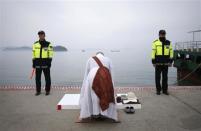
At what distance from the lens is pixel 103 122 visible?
541 centimetres

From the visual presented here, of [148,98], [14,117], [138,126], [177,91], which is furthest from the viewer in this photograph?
[177,91]

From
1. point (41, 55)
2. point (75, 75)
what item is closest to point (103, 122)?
point (41, 55)

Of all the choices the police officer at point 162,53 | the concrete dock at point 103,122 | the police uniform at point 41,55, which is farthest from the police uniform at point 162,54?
the police uniform at point 41,55

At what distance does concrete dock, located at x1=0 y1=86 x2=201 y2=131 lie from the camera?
509 centimetres

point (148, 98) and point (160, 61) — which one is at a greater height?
point (160, 61)

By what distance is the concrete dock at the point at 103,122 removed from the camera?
5090 mm

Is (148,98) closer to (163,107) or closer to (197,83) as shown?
(163,107)

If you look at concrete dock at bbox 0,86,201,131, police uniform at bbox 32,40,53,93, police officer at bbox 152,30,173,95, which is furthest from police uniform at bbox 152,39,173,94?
police uniform at bbox 32,40,53,93

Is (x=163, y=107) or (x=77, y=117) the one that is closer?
(x=77, y=117)

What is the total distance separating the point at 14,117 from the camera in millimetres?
5727

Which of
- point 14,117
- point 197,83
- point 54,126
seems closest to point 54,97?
point 14,117

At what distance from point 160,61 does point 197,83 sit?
10683 millimetres

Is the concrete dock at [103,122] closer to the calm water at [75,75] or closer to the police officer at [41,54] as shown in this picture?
the police officer at [41,54]

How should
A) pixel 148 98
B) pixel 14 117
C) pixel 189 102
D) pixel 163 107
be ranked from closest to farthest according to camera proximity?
pixel 14 117, pixel 163 107, pixel 189 102, pixel 148 98
